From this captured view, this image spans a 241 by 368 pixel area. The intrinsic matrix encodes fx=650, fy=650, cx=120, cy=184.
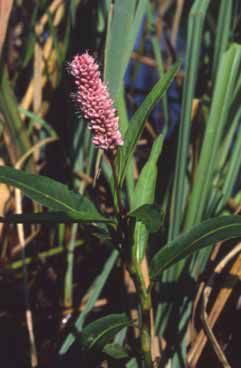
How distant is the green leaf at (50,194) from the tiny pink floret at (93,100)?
13 centimetres

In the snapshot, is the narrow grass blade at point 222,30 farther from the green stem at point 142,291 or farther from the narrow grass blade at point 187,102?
the green stem at point 142,291

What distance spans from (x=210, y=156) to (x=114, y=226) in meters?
0.46

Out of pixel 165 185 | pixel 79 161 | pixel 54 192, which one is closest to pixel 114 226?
pixel 54 192

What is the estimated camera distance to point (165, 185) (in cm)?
161

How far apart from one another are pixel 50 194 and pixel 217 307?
0.56 m

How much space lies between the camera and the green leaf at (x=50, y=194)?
3.35ft

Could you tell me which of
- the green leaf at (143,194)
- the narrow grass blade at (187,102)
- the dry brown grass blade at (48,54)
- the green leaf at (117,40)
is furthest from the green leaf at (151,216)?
the dry brown grass blade at (48,54)

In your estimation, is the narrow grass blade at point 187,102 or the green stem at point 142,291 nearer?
the green stem at point 142,291

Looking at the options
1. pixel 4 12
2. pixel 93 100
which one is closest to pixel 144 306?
pixel 93 100

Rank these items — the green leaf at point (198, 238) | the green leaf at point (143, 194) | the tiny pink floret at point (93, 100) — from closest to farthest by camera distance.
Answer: the tiny pink floret at point (93, 100), the green leaf at point (198, 238), the green leaf at point (143, 194)

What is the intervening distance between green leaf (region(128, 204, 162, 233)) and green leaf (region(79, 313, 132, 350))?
0.82 feet

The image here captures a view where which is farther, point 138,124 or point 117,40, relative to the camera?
point 117,40

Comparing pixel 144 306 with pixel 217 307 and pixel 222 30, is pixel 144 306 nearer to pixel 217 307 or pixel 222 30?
pixel 217 307

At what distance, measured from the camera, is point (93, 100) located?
0.93 meters
